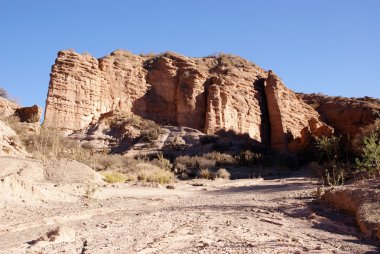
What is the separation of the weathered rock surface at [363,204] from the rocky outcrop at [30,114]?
76.4 feet

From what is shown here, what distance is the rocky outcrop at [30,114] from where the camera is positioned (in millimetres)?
27234

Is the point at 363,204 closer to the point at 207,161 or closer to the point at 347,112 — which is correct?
the point at 207,161

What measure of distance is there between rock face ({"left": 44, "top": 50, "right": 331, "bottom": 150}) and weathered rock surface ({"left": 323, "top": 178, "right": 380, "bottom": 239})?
24089mm

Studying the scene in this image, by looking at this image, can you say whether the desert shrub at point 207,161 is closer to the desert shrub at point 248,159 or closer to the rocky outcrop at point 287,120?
the desert shrub at point 248,159

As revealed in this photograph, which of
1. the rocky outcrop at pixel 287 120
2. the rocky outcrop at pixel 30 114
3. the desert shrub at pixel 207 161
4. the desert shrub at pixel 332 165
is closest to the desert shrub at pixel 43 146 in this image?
the desert shrub at pixel 207 161

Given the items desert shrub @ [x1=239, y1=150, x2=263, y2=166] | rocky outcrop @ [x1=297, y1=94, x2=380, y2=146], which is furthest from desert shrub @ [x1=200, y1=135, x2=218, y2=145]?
rocky outcrop @ [x1=297, y1=94, x2=380, y2=146]

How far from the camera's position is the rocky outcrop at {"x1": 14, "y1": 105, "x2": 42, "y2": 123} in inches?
1072

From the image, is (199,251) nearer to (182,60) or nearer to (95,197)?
(95,197)

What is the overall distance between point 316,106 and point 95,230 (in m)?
40.2

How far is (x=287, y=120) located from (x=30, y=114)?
22262 millimetres

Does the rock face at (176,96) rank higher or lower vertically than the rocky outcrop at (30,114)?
higher

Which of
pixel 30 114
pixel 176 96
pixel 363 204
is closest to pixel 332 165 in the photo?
pixel 363 204

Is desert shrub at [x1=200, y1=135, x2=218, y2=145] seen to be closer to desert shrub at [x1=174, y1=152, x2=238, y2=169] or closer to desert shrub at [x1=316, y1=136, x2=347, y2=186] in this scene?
desert shrub at [x1=174, y1=152, x2=238, y2=169]

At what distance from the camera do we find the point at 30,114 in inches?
1099
